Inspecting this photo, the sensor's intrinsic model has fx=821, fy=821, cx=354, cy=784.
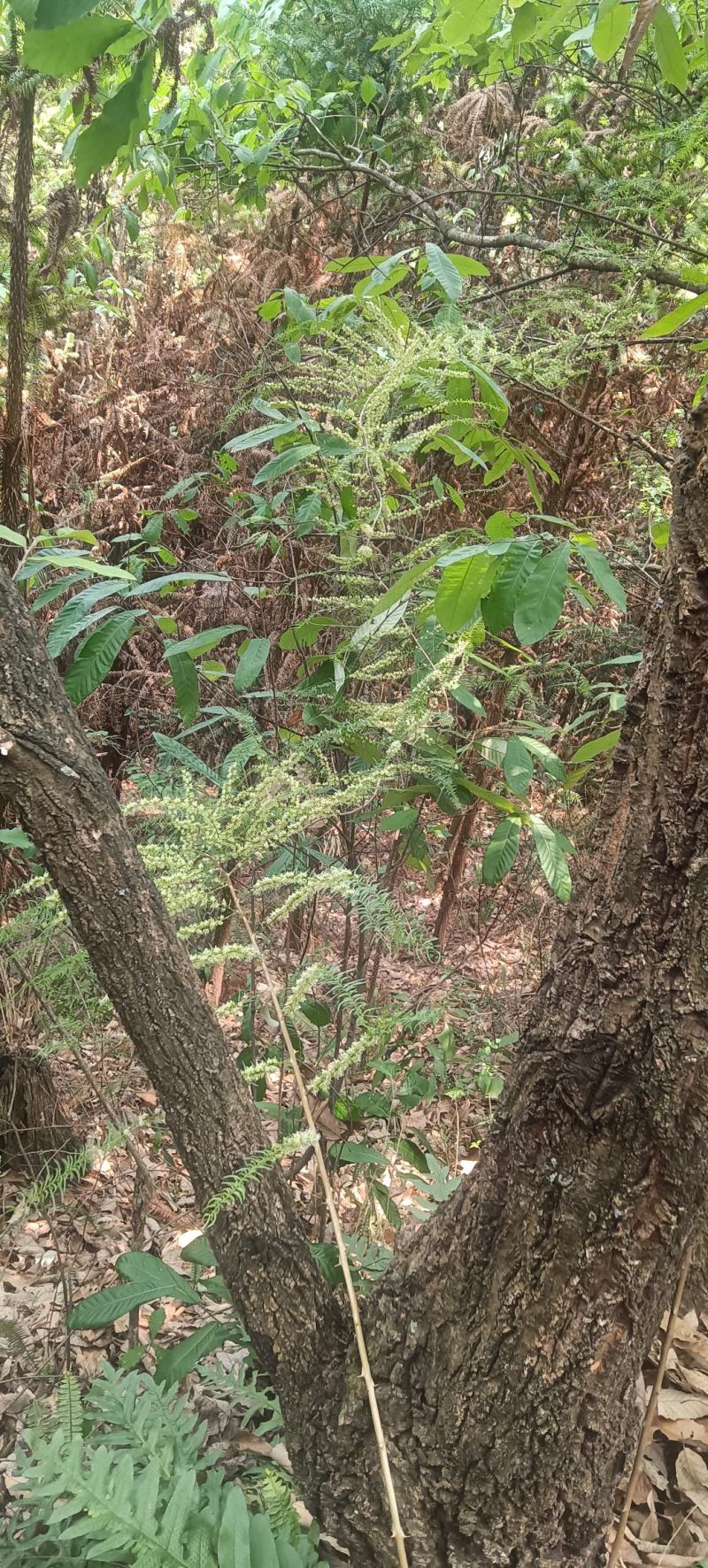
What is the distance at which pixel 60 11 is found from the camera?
0.72 metres

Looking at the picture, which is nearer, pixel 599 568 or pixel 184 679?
pixel 599 568

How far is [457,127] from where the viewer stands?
3467 mm

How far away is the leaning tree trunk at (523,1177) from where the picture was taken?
942 millimetres

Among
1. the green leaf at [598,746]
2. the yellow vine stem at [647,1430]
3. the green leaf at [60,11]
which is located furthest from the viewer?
the green leaf at [598,746]

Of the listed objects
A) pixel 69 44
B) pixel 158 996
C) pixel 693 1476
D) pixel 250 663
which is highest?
pixel 69 44

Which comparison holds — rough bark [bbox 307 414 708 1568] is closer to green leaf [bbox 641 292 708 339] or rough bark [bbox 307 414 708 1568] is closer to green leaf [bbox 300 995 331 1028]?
green leaf [bbox 641 292 708 339]

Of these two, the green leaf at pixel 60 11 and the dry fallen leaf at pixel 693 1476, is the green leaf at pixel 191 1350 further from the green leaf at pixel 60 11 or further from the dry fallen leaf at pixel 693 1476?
the green leaf at pixel 60 11

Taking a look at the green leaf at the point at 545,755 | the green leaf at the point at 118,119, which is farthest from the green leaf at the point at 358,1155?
the green leaf at the point at 118,119

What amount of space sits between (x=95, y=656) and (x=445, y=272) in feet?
3.27

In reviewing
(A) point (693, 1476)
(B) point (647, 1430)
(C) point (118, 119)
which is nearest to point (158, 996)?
(B) point (647, 1430)

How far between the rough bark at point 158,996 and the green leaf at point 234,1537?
7.5 inches

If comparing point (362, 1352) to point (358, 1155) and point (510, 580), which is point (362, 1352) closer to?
point (358, 1155)

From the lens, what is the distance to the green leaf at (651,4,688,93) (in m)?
1.34

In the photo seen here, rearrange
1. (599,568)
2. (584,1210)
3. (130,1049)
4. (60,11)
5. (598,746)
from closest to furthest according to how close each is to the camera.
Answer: (60,11), (584,1210), (599,568), (598,746), (130,1049)
